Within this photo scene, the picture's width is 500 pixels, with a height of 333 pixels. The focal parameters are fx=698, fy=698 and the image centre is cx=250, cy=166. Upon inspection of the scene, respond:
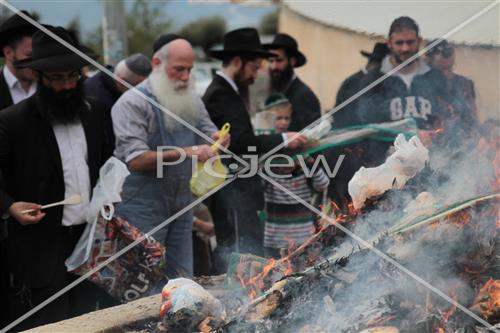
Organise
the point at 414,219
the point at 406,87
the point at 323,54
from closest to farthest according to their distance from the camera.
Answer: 1. the point at 414,219
2. the point at 406,87
3. the point at 323,54

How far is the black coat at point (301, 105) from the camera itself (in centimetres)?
624

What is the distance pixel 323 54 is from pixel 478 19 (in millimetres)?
8118

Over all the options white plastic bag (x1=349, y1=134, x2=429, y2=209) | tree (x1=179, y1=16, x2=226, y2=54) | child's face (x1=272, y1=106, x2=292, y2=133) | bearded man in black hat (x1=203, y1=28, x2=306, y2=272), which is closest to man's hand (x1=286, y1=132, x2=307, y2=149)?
bearded man in black hat (x1=203, y1=28, x2=306, y2=272)

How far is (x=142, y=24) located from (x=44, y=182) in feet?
59.2

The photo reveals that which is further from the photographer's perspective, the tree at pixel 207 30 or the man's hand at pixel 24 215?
the tree at pixel 207 30

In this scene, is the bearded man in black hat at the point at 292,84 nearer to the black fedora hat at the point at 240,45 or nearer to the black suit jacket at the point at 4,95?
the black fedora hat at the point at 240,45

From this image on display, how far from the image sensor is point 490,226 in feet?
11.3

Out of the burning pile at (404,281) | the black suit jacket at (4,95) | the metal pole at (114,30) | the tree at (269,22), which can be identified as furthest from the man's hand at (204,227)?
the tree at (269,22)

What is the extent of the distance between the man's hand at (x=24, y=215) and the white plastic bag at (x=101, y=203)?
349 mm

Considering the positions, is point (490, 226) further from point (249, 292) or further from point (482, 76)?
point (482, 76)

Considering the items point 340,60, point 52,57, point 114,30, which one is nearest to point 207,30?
point 340,60

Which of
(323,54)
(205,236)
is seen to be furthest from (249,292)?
(323,54)

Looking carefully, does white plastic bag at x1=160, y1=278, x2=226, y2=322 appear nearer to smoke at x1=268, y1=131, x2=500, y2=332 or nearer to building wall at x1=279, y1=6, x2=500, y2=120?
smoke at x1=268, y1=131, x2=500, y2=332

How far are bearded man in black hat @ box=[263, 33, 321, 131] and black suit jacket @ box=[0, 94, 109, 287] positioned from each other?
7.96 feet
